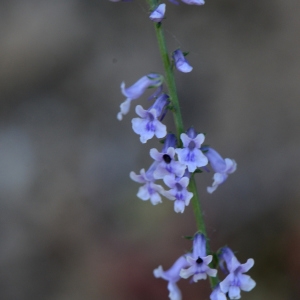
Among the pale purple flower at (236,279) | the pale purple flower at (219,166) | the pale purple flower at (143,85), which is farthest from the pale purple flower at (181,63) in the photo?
the pale purple flower at (236,279)

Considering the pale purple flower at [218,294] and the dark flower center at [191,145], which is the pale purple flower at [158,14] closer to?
the dark flower center at [191,145]

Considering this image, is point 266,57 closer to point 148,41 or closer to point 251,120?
point 251,120

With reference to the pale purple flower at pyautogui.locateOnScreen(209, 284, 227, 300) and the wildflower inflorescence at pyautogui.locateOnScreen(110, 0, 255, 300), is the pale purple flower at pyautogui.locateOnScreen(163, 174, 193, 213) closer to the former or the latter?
the wildflower inflorescence at pyautogui.locateOnScreen(110, 0, 255, 300)

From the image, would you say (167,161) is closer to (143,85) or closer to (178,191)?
(178,191)

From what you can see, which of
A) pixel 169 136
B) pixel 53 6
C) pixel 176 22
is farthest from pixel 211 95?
pixel 169 136

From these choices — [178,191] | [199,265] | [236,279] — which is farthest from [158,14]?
[236,279]
